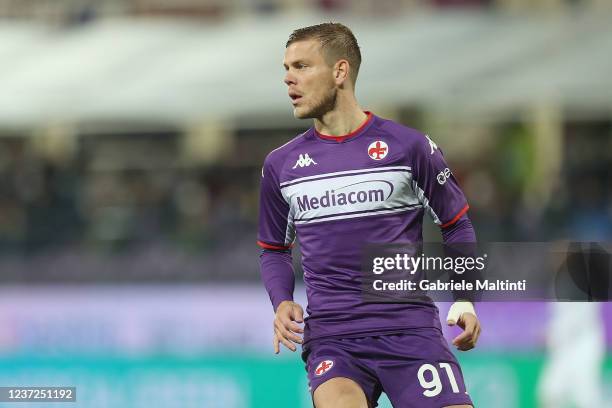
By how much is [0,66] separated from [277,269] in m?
11.4

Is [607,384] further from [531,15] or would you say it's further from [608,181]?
[531,15]

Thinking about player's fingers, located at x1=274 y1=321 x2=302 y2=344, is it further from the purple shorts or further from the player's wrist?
the player's wrist

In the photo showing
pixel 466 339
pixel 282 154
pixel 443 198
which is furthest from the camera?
pixel 282 154

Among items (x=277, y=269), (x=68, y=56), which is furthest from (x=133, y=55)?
(x=277, y=269)

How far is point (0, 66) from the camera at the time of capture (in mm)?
15164

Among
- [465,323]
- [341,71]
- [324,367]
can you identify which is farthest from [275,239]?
[465,323]

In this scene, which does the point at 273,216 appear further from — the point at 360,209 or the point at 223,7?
the point at 223,7

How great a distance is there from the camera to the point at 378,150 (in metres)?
4.37

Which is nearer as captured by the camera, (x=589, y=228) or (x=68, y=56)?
(x=589, y=228)

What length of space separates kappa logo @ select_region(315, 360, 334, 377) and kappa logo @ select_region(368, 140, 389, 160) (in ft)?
2.37

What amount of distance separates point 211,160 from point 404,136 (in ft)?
33.3

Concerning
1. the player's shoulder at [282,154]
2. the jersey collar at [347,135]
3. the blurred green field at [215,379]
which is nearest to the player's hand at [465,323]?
the jersey collar at [347,135]

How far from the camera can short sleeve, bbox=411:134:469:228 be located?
433cm

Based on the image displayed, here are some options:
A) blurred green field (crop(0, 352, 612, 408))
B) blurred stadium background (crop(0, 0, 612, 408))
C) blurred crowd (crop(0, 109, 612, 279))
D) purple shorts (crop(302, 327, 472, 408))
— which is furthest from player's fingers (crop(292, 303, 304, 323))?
blurred crowd (crop(0, 109, 612, 279))
